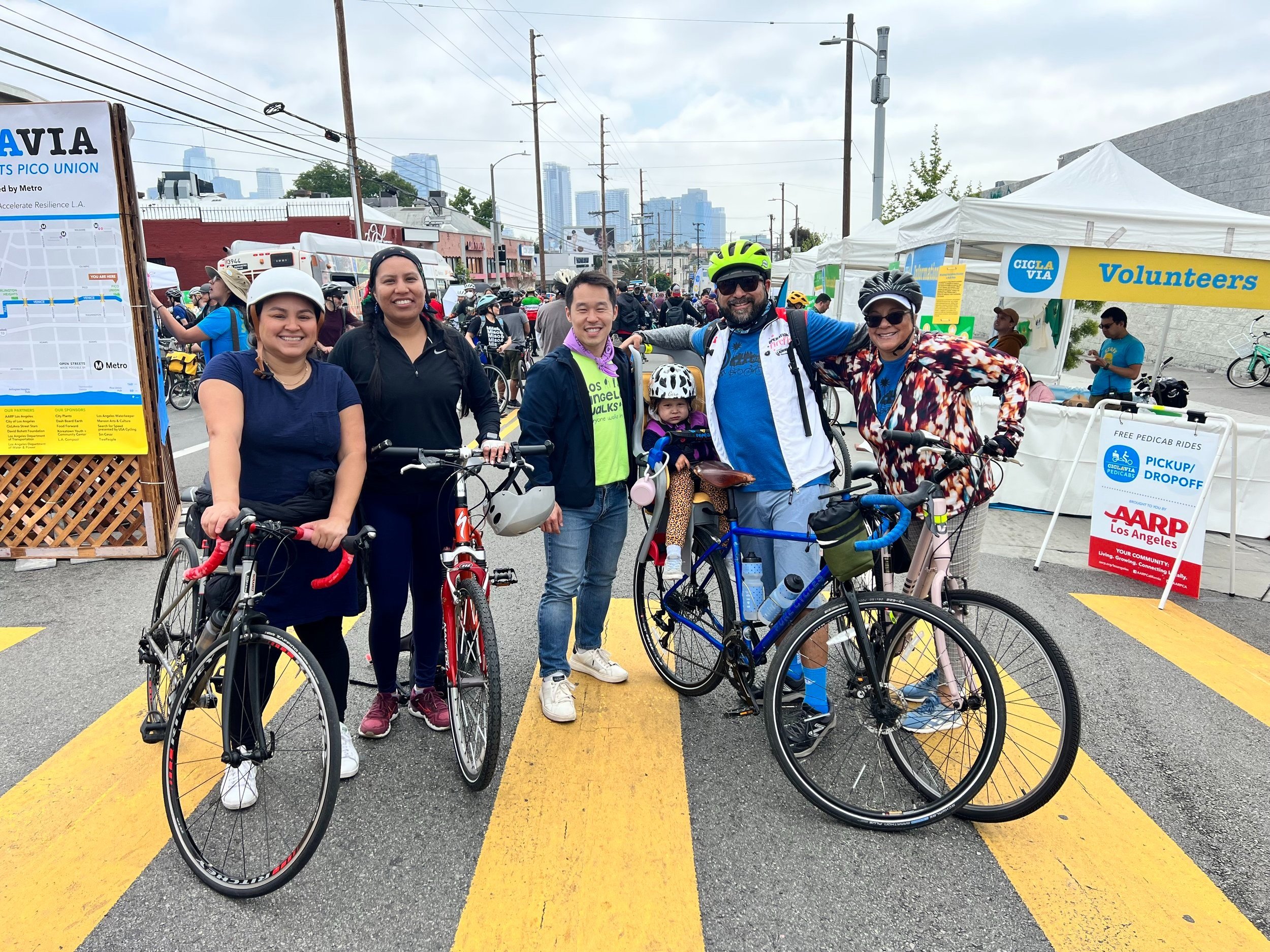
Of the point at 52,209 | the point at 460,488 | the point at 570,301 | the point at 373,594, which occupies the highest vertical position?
the point at 52,209

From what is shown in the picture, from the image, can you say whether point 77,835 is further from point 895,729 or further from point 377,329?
point 895,729

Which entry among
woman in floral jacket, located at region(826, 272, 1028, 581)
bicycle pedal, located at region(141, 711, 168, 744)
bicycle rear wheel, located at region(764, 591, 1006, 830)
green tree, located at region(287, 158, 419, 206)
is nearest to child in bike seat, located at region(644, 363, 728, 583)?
woman in floral jacket, located at region(826, 272, 1028, 581)

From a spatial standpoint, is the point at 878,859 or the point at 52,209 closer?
the point at 878,859

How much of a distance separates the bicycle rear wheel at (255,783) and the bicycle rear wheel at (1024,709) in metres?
2.31

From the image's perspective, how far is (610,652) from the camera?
4.48m

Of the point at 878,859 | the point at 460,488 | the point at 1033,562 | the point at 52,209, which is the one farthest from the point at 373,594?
the point at 1033,562

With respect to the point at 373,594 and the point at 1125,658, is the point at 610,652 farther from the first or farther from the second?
the point at 1125,658

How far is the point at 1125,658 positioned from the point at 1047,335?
9665 mm

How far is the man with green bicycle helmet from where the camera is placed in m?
3.34

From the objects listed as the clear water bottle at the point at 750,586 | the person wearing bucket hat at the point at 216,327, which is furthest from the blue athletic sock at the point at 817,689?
the person wearing bucket hat at the point at 216,327

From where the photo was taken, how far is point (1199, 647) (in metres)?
4.54

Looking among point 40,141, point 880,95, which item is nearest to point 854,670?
point 40,141

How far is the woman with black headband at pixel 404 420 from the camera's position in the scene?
3.14m

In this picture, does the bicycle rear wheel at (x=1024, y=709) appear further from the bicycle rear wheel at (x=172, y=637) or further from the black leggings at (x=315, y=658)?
the bicycle rear wheel at (x=172, y=637)
